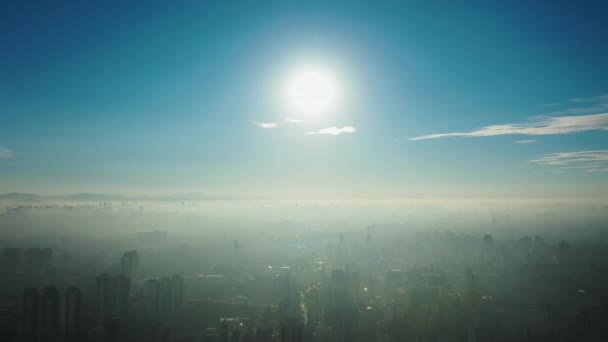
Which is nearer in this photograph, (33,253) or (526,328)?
(526,328)

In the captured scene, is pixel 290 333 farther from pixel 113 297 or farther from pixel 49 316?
pixel 49 316

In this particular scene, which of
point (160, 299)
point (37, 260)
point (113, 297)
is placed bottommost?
point (160, 299)

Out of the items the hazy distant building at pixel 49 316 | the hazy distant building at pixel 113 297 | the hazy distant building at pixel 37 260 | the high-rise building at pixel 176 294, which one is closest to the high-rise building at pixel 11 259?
the hazy distant building at pixel 37 260

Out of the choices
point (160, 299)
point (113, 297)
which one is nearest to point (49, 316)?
point (113, 297)

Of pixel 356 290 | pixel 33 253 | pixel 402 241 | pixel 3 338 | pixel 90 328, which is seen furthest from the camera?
pixel 402 241

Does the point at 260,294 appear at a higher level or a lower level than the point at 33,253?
lower

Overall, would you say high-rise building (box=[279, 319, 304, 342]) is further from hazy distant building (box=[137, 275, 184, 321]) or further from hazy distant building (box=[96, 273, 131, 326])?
hazy distant building (box=[96, 273, 131, 326])

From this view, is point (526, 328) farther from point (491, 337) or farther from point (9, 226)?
point (9, 226)

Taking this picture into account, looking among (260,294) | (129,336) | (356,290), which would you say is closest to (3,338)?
(129,336)
